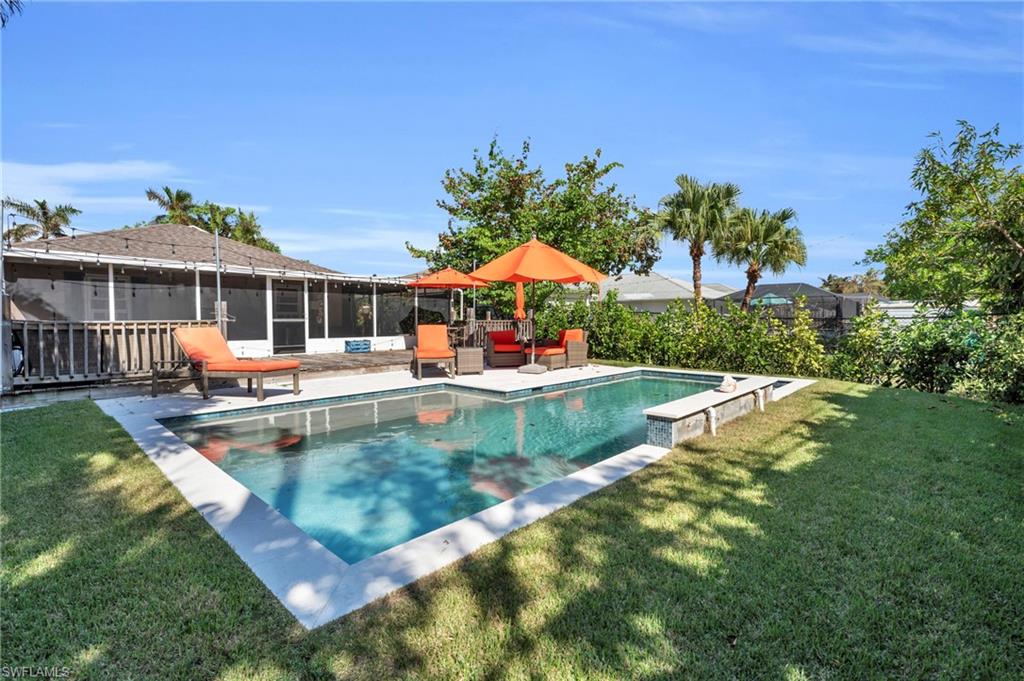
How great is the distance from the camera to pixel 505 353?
1290cm

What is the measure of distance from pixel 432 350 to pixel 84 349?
619cm

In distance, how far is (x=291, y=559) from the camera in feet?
9.36

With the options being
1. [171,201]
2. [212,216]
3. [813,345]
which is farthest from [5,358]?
[171,201]

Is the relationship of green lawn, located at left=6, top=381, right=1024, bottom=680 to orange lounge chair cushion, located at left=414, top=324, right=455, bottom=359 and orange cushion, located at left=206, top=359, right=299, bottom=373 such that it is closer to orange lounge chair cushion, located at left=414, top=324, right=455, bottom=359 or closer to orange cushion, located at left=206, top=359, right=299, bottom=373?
orange cushion, located at left=206, top=359, right=299, bottom=373

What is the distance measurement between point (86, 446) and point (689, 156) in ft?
72.1

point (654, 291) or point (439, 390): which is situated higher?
point (654, 291)

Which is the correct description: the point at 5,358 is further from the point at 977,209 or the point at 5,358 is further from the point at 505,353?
the point at 977,209

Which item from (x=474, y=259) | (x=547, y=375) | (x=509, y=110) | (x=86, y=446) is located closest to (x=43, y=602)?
(x=86, y=446)

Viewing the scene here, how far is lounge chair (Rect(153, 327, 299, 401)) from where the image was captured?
797 centimetres

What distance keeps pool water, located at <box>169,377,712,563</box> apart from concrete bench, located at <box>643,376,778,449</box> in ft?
2.25

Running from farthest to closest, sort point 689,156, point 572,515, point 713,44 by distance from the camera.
A: point 689,156 → point 713,44 → point 572,515

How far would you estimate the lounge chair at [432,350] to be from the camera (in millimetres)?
10861

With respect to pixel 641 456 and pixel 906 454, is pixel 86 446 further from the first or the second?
pixel 906 454

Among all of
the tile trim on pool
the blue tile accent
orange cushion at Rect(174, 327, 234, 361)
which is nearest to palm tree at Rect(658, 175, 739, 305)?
the tile trim on pool
